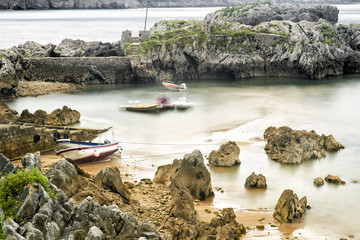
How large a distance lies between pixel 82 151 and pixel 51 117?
11096mm

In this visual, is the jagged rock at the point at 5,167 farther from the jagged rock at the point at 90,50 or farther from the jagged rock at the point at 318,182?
the jagged rock at the point at 90,50

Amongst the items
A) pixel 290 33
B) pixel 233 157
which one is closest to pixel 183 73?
pixel 290 33

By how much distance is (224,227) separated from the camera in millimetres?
18844

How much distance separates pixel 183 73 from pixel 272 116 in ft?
78.2

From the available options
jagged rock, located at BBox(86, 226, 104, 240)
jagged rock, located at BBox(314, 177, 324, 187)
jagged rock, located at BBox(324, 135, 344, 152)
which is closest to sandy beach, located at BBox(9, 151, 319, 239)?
jagged rock, located at BBox(314, 177, 324, 187)

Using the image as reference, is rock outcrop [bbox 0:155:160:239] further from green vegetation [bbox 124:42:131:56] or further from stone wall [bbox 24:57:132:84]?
green vegetation [bbox 124:42:131:56]

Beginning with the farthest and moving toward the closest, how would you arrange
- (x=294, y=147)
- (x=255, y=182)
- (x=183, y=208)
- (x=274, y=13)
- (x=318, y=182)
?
(x=274, y=13) → (x=294, y=147) → (x=318, y=182) → (x=255, y=182) → (x=183, y=208)

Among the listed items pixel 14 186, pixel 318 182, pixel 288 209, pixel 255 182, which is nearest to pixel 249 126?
pixel 318 182

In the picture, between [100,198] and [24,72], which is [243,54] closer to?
[24,72]

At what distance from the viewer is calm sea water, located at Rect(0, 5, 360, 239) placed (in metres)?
25.2

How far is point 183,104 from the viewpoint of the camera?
50656 millimetres

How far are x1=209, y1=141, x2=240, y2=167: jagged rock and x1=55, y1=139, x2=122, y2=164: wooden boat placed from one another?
5544 mm

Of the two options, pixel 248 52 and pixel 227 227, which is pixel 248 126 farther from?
pixel 248 52

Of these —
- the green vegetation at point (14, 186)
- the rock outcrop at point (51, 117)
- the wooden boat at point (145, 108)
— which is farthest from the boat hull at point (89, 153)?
the wooden boat at point (145, 108)
